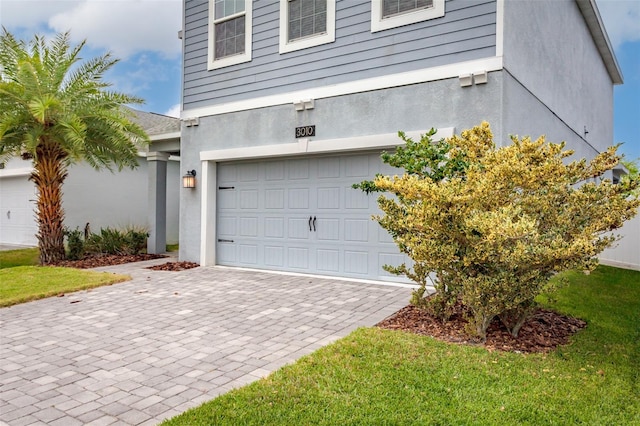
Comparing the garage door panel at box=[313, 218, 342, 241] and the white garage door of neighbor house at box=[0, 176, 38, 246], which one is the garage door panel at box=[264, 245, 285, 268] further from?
the white garage door of neighbor house at box=[0, 176, 38, 246]

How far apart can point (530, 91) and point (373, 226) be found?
11.3ft

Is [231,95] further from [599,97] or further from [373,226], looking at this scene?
[599,97]

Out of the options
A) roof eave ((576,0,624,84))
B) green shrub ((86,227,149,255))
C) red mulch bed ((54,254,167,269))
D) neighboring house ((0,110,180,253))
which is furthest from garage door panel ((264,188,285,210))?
roof eave ((576,0,624,84))

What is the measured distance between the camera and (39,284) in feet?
23.8

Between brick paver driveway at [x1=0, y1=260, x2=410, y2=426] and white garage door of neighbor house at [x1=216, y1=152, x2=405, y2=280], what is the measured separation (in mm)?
723

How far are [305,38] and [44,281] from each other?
20.4 feet

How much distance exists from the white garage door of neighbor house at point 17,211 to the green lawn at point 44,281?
21.8 ft

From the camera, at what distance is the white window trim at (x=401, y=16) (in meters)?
6.82

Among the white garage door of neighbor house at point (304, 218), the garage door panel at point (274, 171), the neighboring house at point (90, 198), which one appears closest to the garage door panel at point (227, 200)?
the white garage door of neighbor house at point (304, 218)

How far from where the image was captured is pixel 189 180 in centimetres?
980

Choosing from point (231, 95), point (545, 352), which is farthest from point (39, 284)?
point (545, 352)

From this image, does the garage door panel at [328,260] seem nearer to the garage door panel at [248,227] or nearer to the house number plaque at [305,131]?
the garage door panel at [248,227]

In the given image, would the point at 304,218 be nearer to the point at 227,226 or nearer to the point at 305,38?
the point at 227,226

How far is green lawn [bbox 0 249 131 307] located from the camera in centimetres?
650
